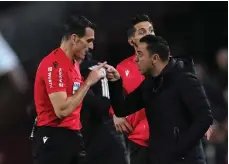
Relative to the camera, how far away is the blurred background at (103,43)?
9.70 metres

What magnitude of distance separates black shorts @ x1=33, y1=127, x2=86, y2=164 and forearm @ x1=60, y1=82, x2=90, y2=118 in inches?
9.3

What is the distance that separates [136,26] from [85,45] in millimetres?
1041

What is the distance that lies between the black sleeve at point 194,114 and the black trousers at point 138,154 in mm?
842

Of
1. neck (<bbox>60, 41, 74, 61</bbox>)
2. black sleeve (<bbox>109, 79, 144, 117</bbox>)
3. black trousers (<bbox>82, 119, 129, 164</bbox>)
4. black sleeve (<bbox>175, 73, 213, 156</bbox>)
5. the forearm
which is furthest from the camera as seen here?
black trousers (<bbox>82, 119, 129, 164</bbox>)

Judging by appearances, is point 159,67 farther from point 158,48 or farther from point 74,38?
point 74,38

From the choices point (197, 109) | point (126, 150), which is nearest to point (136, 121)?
point (126, 150)

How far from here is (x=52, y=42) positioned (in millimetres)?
11016

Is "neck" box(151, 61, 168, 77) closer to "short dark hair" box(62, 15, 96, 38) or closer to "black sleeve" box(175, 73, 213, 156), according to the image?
"black sleeve" box(175, 73, 213, 156)

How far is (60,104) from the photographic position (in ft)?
18.9

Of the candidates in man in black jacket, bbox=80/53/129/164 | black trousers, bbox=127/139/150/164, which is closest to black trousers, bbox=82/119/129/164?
man in black jacket, bbox=80/53/129/164

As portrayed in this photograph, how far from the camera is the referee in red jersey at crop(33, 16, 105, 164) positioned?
5.79m

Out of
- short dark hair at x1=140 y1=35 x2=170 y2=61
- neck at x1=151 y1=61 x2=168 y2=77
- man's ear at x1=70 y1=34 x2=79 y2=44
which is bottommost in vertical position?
neck at x1=151 y1=61 x2=168 y2=77

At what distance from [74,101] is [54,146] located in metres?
0.41

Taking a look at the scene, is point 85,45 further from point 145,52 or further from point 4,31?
point 4,31
